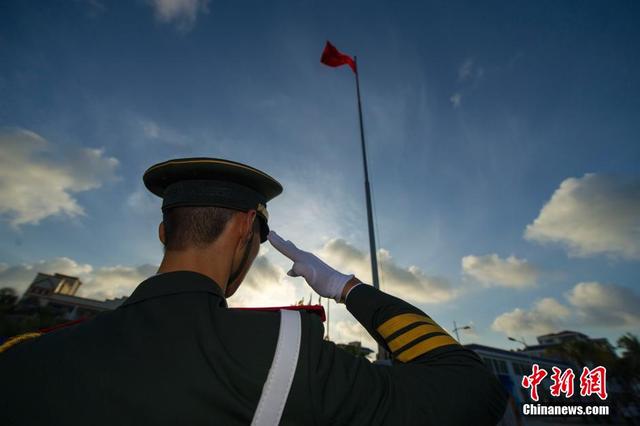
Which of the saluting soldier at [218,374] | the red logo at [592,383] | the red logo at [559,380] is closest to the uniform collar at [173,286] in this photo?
the saluting soldier at [218,374]

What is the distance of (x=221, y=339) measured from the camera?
90cm

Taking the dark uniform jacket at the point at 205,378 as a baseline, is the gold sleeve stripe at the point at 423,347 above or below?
above

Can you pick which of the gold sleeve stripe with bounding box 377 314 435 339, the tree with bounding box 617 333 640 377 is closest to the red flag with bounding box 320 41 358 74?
the gold sleeve stripe with bounding box 377 314 435 339

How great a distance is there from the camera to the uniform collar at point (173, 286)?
3.51 ft

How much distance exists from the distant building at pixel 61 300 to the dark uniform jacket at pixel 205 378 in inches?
1957

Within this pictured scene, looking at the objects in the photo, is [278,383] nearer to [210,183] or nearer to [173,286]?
[173,286]

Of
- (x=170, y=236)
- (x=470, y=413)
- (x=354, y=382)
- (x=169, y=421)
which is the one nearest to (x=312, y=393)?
(x=354, y=382)

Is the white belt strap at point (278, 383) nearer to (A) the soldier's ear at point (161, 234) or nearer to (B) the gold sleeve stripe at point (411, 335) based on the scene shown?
(B) the gold sleeve stripe at point (411, 335)

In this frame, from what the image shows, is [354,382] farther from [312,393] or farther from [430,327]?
[430,327]

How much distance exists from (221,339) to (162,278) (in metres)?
0.45

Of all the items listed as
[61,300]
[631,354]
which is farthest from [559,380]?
[61,300]

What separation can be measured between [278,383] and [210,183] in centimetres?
123

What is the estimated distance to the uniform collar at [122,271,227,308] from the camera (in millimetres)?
1068

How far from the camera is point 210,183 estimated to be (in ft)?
5.54
